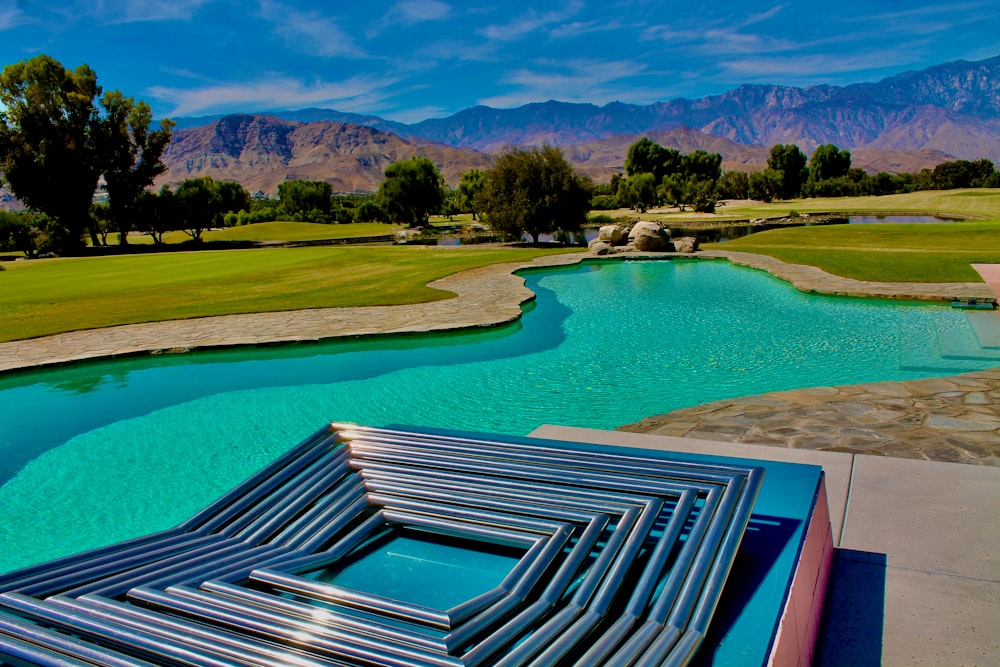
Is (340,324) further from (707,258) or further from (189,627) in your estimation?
(707,258)

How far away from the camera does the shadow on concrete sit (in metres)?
2.83

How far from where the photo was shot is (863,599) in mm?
3193

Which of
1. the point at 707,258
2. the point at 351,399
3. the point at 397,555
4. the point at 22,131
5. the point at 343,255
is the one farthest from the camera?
the point at 22,131

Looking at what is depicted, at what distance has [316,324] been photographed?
509 inches

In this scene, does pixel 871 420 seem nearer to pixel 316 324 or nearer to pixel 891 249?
pixel 316 324

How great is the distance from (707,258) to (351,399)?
16.7m

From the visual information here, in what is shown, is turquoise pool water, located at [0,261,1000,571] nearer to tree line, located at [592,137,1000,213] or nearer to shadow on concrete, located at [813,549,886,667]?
shadow on concrete, located at [813,549,886,667]

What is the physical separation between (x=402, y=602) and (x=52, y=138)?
50.0m

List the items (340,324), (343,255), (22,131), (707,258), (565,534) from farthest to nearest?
(22,131) < (343,255) < (707,258) < (340,324) < (565,534)

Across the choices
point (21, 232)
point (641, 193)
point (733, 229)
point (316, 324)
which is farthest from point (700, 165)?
point (316, 324)

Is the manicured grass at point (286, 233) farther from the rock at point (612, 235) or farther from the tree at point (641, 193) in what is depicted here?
the tree at point (641, 193)

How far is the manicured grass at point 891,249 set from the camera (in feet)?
54.7

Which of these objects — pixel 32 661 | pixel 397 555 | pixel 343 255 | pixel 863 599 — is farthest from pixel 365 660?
pixel 343 255

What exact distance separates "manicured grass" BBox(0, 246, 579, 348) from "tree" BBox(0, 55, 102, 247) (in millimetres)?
10774
